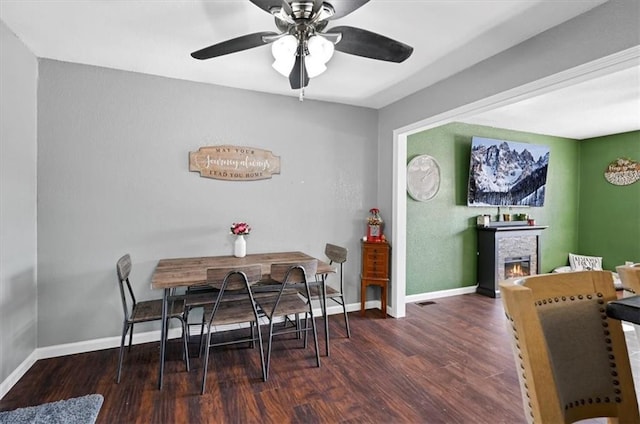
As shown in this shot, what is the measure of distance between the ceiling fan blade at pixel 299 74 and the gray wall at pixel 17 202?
1.90 m

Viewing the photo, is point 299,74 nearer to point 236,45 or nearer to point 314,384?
point 236,45

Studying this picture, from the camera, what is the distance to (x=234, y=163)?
3268mm

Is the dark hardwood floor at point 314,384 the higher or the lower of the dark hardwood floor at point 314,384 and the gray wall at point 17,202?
the lower

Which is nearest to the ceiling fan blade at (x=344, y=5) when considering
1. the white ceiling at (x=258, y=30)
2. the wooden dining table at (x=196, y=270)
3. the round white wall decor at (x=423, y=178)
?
the white ceiling at (x=258, y=30)

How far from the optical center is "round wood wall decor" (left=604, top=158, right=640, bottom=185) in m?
4.92

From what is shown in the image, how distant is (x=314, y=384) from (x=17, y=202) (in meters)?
2.50

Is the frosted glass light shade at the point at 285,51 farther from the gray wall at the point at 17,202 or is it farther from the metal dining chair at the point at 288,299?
the gray wall at the point at 17,202

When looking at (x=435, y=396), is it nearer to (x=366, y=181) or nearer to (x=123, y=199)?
(x=366, y=181)

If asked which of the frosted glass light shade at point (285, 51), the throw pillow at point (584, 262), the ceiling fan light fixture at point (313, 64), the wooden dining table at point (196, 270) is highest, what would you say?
the frosted glass light shade at point (285, 51)

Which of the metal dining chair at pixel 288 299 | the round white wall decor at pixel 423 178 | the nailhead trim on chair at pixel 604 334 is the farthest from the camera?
the round white wall decor at pixel 423 178

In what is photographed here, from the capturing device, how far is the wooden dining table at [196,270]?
2250 millimetres

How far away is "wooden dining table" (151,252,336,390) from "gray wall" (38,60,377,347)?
0.18m

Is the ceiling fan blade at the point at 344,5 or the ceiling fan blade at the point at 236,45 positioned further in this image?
the ceiling fan blade at the point at 236,45

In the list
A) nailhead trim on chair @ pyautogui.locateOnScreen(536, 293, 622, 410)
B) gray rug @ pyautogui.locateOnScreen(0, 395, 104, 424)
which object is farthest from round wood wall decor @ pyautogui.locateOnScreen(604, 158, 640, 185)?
gray rug @ pyautogui.locateOnScreen(0, 395, 104, 424)
